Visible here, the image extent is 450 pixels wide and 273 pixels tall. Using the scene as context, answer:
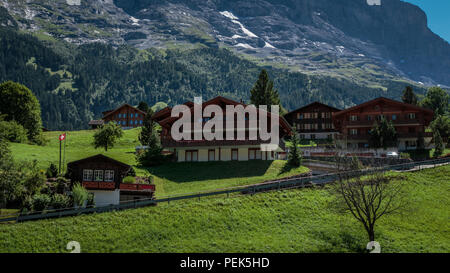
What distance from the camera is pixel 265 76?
93.1 m

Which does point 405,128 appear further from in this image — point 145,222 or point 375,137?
point 145,222

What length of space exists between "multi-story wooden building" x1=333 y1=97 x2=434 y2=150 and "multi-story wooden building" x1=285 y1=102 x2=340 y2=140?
2076 centimetres

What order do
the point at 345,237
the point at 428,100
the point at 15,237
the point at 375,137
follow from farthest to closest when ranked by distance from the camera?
the point at 428,100 → the point at 375,137 → the point at 345,237 → the point at 15,237

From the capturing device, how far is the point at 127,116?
137375mm

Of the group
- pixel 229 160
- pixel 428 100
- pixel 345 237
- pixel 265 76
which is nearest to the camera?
pixel 345 237

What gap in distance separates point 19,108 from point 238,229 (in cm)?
7112

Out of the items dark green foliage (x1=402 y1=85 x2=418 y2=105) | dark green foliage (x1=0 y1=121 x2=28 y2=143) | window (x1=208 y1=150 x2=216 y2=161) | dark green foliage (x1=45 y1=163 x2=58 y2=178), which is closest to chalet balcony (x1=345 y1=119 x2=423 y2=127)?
dark green foliage (x1=402 y1=85 x2=418 y2=105)

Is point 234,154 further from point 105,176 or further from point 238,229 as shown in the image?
point 238,229

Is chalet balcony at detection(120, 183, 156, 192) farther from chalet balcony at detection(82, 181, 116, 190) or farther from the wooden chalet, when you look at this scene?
chalet balcony at detection(82, 181, 116, 190)

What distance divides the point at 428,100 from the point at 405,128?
4625 centimetres

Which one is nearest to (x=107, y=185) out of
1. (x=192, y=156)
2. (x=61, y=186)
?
(x=61, y=186)

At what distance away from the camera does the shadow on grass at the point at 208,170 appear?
1939 inches

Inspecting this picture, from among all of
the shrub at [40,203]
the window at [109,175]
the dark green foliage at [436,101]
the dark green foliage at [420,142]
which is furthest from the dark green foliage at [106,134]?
the dark green foliage at [436,101]

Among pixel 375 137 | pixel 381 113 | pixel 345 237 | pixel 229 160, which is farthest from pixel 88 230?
pixel 381 113
